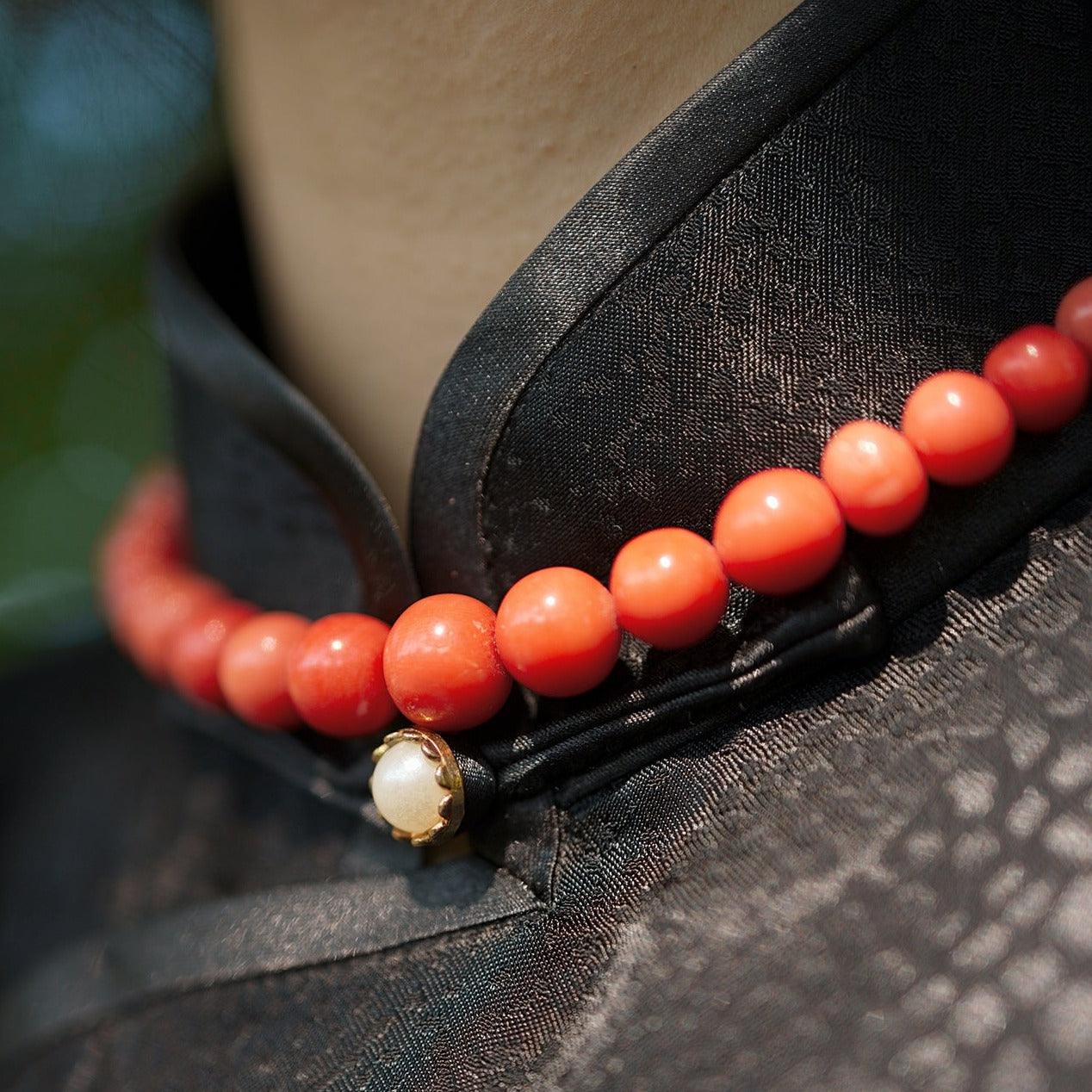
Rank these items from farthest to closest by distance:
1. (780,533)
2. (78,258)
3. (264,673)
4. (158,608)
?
(78,258), (158,608), (264,673), (780,533)

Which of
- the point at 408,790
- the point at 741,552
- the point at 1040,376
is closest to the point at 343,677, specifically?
the point at 408,790

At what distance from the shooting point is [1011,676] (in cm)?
41

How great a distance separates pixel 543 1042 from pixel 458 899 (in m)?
0.08

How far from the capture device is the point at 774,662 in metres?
0.43

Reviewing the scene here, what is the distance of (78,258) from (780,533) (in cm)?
108

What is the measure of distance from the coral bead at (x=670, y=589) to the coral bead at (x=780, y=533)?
0.4 inches

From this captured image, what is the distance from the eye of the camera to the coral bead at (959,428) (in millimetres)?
415

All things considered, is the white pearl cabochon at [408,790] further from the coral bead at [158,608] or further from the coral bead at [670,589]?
the coral bead at [158,608]

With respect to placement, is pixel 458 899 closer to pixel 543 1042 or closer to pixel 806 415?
pixel 543 1042

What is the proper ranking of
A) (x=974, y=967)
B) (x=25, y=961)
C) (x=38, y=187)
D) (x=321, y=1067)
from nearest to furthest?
(x=974, y=967)
(x=321, y=1067)
(x=25, y=961)
(x=38, y=187)

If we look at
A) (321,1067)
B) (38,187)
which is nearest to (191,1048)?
(321,1067)

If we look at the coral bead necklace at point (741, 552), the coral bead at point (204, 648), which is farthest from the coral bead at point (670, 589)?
the coral bead at point (204, 648)

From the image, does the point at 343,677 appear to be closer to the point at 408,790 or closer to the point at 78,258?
the point at 408,790

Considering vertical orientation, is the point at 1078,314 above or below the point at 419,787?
above
